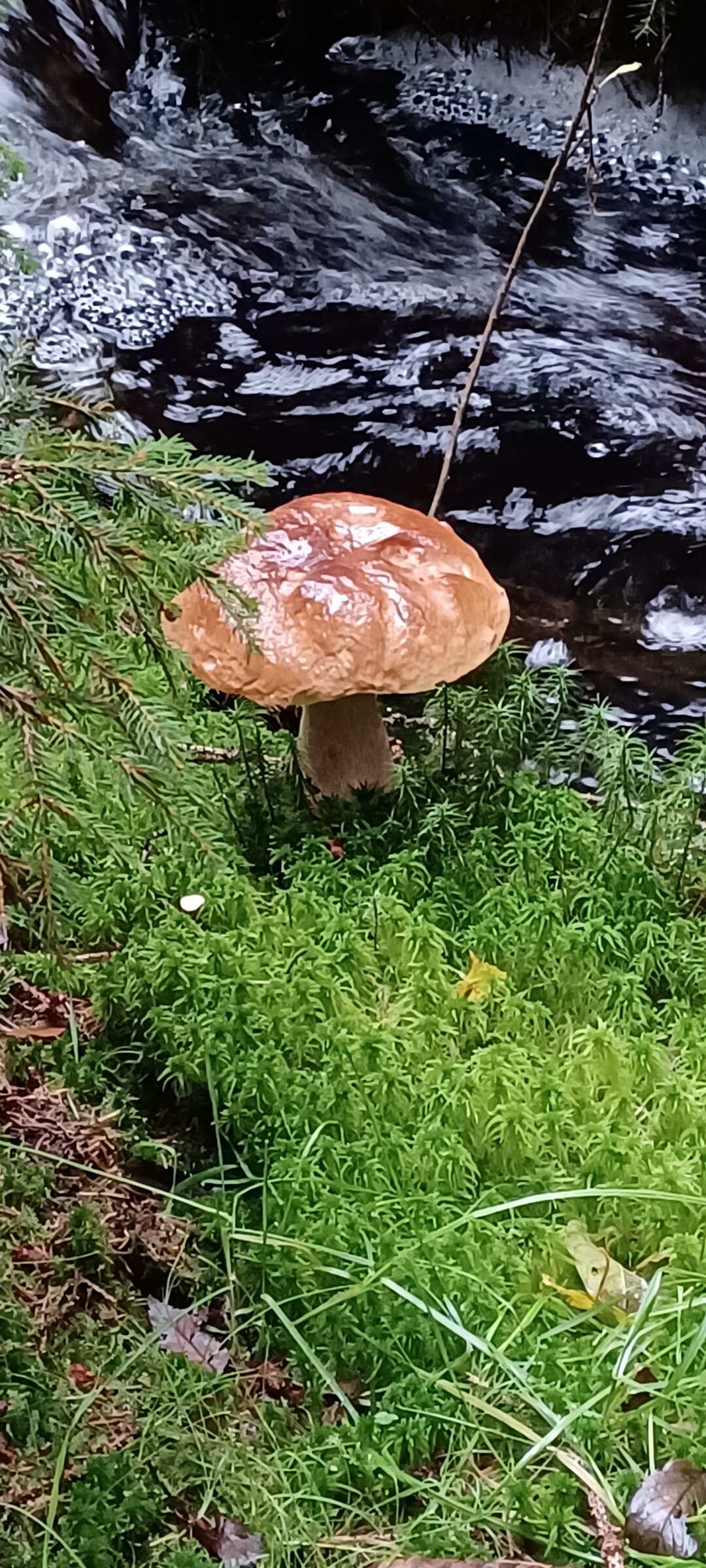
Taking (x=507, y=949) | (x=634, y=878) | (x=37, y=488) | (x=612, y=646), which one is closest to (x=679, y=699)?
(x=612, y=646)

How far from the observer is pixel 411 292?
647 cm

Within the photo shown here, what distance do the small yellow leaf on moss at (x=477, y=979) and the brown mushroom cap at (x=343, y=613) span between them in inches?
26.3

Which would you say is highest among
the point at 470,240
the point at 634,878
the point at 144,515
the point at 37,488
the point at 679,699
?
the point at 37,488

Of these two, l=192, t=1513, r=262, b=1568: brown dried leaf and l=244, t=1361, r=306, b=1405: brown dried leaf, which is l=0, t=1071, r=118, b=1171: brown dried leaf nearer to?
l=244, t=1361, r=306, b=1405: brown dried leaf

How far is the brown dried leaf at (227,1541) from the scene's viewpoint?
1.74 meters

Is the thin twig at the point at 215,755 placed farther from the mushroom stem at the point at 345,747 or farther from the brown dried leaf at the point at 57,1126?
the brown dried leaf at the point at 57,1126

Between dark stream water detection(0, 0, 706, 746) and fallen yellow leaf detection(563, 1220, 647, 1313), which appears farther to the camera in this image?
dark stream water detection(0, 0, 706, 746)

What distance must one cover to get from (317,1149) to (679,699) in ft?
8.42

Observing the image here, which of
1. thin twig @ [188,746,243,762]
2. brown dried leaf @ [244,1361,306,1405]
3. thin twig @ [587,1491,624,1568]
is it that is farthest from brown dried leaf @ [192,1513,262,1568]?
thin twig @ [188,746,243,762]

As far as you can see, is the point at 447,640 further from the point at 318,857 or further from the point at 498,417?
the point at 498,417

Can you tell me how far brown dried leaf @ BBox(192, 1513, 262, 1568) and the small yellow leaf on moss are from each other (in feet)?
3.87

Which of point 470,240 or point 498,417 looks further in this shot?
point 470,240

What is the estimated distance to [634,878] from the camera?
3.05 meters

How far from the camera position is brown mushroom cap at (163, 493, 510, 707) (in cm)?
263
